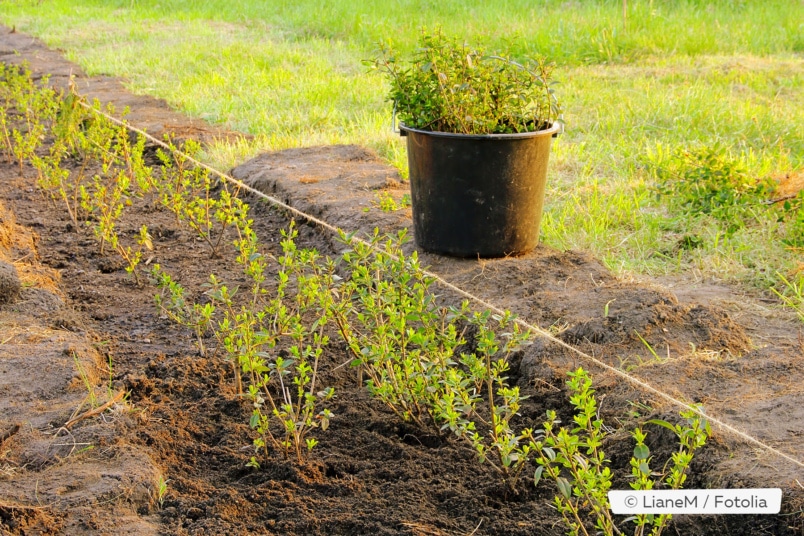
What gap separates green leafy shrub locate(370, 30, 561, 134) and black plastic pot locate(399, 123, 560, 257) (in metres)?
0.09

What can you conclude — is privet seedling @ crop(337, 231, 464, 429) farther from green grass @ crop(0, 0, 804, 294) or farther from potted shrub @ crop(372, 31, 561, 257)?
green grass @ crop(0, 0, 804, 294)

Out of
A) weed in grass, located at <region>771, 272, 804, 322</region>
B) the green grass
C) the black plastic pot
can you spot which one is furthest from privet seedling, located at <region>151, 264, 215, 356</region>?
weed in grass, located at <region>771, 272, 804, 322</region>

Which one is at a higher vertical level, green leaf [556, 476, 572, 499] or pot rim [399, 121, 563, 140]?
pot rim [399, 121, 563, 140]

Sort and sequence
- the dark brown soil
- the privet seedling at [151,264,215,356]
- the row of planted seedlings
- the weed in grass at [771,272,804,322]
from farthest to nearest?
1. the weed in grass at [771,272,804,322]
2. the privet seedling at [151,264,215,356]
3. the dark brown soil
4. the row of planted seedlings

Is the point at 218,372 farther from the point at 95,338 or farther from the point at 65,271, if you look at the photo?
the point at 65,271

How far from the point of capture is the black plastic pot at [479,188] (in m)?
3.39

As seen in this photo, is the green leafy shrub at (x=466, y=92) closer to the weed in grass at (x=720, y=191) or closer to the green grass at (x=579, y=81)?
the green grass at (x=579, y=81)

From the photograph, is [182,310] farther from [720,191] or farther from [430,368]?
[720,191]

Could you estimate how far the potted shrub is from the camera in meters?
3.39

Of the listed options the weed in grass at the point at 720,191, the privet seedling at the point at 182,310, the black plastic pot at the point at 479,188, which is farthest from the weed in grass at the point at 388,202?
the weed in grass at the point at 720,191

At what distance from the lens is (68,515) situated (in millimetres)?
2010

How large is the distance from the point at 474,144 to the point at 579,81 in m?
4.29

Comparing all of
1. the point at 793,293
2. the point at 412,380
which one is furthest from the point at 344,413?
the point at 793,293

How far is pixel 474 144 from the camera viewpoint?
3367mm
